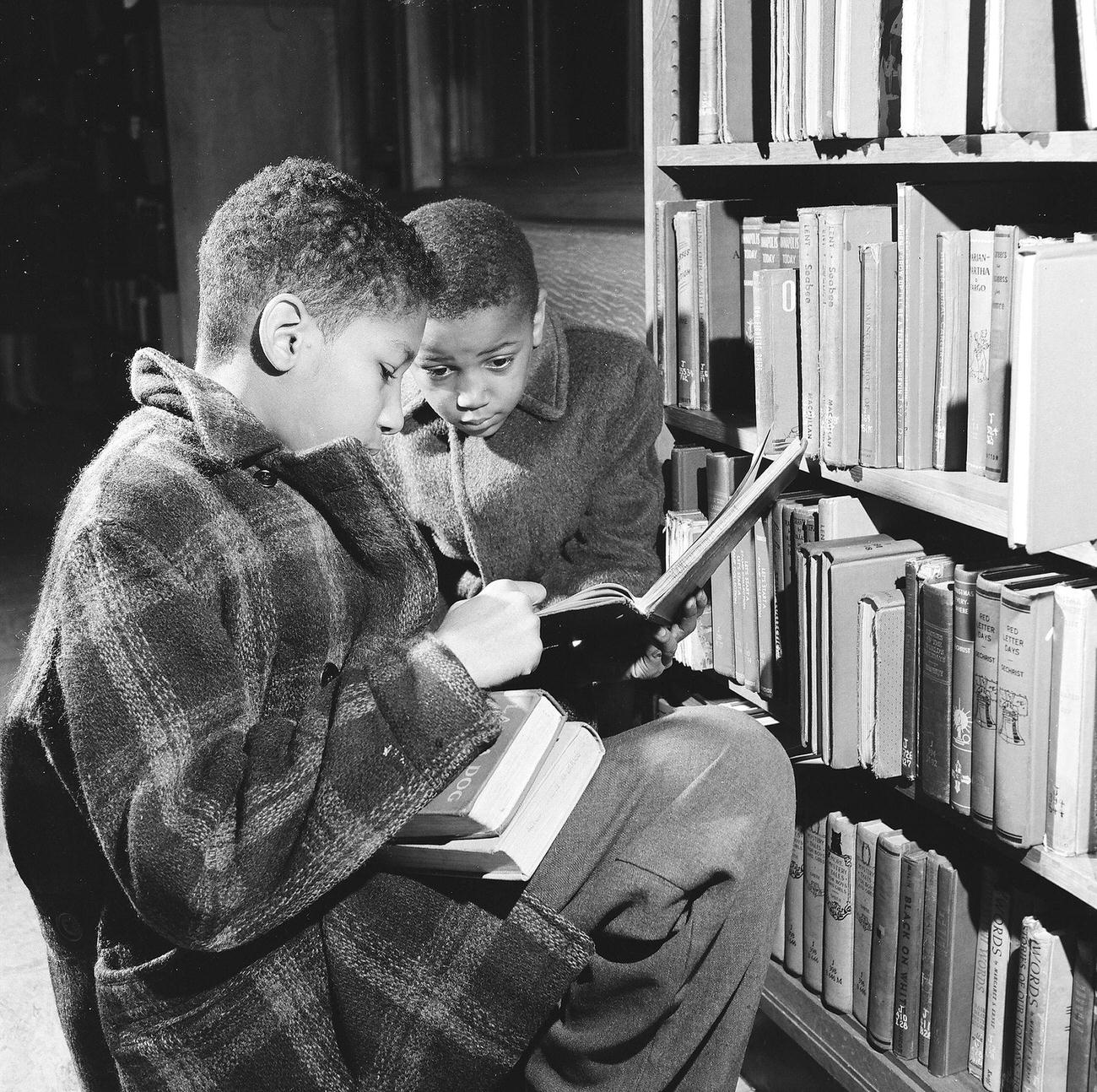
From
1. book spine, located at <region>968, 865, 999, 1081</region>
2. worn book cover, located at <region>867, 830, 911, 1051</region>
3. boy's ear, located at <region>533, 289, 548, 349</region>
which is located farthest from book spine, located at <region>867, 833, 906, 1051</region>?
boy's ear, located at <region>533, 289, 548, 349</region>

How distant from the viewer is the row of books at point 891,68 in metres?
1.06

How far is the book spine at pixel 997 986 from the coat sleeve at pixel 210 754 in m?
0.74

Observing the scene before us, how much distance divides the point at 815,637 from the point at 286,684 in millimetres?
670

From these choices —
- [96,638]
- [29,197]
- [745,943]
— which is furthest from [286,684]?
[29,197]

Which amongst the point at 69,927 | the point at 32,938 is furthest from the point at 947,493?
the point at 32,938

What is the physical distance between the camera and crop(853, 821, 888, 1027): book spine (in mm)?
1520

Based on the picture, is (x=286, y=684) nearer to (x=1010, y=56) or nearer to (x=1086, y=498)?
(x=1086, y=498)

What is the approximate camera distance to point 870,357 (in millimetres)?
1336

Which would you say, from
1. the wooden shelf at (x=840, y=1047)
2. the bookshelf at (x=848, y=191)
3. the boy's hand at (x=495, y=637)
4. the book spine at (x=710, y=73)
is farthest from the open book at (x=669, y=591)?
the wooden shelf at (x=840, y=1047)

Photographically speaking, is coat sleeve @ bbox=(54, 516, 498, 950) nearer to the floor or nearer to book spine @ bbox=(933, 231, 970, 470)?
book spine @ bbox=(933, 231, 970, 470)

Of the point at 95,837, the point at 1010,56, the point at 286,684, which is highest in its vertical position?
the point at 1010,56

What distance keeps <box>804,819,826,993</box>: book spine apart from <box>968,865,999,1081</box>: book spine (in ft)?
0.83

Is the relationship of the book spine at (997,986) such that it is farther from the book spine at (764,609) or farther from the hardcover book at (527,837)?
the hardcover book at (527,837)

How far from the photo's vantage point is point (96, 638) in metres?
0.91
